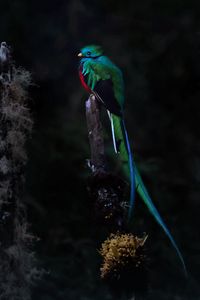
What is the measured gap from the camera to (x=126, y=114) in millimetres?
5766

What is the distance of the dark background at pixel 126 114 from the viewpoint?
209 inches

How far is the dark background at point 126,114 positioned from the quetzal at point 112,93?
2316 mm

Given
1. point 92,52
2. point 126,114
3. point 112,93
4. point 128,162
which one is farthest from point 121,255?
point 126,114

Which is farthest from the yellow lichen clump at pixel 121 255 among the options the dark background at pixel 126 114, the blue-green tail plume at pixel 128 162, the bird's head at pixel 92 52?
the dark background at pixel 126 114

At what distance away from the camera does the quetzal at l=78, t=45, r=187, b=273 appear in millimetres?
2703

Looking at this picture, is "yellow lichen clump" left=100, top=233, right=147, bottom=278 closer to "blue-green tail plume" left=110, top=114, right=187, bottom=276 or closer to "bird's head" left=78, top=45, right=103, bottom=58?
"blue-green tail plume" left=110, top=114, right=187, bottom=276

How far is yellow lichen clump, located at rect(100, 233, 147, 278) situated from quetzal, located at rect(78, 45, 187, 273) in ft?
0.53

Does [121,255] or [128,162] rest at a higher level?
[128,162]

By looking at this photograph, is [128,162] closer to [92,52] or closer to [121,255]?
[121,255]

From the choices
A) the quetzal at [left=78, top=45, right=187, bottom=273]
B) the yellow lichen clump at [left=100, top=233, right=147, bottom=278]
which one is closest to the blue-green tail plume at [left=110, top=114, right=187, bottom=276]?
the quetzal at [left=78, top=45, right=187, bottom=273]

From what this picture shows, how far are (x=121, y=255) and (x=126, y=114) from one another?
3.23 meters

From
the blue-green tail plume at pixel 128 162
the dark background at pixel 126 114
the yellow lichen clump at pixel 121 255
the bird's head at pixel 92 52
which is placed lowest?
the yellow lichen clump at pixel 121 255

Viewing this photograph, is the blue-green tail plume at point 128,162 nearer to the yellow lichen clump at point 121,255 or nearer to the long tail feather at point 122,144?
the long tail feather at point 122,144

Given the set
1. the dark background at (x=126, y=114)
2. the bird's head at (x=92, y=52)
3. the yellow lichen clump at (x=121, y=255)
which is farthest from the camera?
the dark background at (x=126, y=114)
